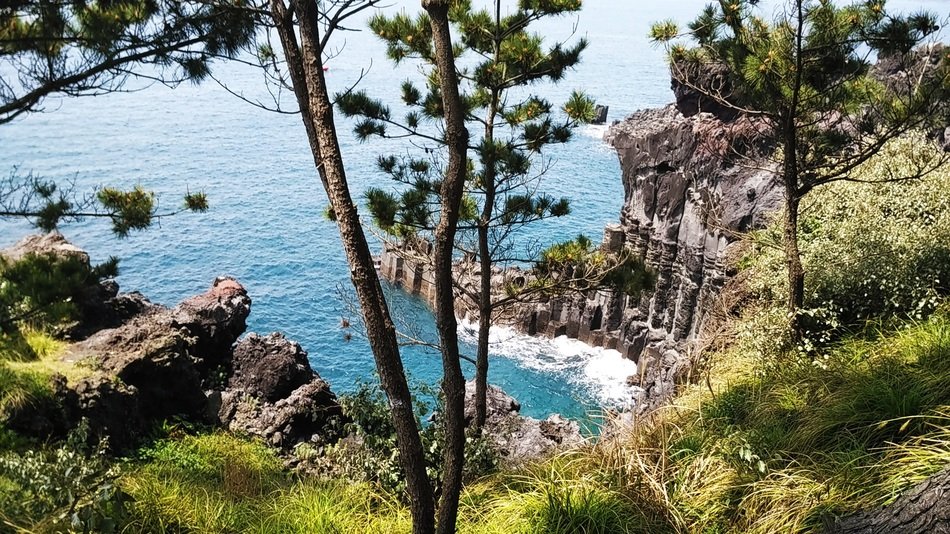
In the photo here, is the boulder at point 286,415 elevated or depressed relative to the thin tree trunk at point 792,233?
depressed

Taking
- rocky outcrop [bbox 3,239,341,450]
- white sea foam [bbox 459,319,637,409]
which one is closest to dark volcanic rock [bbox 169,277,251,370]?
rocky outcrop [bbox 3,239,341,450]

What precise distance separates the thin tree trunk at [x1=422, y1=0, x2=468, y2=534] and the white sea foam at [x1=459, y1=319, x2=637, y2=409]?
16.9 metres

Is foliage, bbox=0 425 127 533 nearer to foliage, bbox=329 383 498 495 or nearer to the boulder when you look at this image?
Answer: foliage, bbox=329 383 498 495

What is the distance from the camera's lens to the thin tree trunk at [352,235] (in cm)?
329

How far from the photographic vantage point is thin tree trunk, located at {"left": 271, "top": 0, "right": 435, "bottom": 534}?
3.29 meters

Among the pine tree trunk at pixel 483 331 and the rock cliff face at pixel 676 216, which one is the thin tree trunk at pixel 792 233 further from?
the rock cliff face at pixel 676 216

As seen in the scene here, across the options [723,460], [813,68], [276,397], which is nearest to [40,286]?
[723,460]

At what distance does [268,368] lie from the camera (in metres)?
10.1

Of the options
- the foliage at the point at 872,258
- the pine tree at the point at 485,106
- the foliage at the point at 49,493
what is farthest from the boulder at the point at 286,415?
the foliage at the point at 872,258

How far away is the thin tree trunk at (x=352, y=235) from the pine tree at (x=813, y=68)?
3969 mm

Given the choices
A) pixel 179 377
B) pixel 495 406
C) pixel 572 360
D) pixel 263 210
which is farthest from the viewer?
pixel 263 210

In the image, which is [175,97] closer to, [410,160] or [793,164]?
[410,160]

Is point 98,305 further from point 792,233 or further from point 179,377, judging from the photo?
point 792,233

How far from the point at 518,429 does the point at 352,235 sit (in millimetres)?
6646
